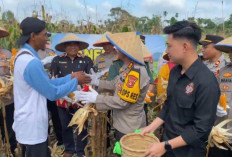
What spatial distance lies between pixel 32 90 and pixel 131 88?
36.3 inches

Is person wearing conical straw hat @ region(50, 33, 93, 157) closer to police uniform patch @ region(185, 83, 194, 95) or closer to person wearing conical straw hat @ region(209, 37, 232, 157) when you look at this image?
person wearing conical straw hat @ region(209, 37, 232, 157)

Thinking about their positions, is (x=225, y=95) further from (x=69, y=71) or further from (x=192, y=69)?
(x=69, y=71)

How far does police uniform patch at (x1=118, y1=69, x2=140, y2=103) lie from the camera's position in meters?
2.00

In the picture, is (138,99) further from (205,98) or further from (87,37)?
(87,37)

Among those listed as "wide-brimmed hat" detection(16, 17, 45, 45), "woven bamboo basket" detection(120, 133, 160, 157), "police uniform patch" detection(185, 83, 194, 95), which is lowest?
"woven bamboo basket" detection(120, 133, 160, 157)

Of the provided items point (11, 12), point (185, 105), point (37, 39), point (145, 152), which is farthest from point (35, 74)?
point (11, 12)

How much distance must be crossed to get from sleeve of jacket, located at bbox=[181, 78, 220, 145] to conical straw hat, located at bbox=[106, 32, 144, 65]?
0.81 metres

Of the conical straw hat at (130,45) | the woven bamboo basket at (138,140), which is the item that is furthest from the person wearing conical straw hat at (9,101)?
the woven bamboo basket at (138,140)

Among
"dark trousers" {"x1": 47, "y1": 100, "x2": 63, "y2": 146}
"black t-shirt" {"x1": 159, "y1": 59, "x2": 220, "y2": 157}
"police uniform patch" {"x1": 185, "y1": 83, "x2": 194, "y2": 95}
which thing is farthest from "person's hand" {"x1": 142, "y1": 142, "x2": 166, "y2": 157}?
"dark trousers" {"x1": 47, "y1": 100, "x2": 63, "y2": 146}

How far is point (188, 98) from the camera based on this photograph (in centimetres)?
151

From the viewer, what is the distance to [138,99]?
2197 mm

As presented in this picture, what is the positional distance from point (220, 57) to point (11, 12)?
6475 millimetres

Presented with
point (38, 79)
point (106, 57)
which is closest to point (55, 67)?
point (106, 57)

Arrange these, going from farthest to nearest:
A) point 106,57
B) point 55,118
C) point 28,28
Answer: point 106,57
point 55,118
point 28,28
